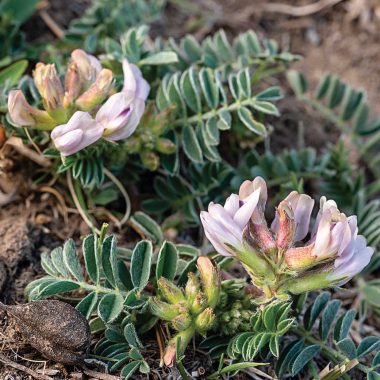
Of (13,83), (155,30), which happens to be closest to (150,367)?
(13,83)

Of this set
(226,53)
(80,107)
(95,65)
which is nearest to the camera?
(80,107)

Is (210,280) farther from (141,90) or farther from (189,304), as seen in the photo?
(141,90)

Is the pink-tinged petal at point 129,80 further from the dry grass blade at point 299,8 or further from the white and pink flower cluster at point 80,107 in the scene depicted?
the dry grass blade at point 299,8

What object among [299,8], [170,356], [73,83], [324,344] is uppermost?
[73,83]

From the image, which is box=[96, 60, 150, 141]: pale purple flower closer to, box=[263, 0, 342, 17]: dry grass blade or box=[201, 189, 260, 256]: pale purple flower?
box=[201, 189, 260, 256]: pale purple flower

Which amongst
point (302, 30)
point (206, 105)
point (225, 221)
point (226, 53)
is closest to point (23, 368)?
point (225, 221)

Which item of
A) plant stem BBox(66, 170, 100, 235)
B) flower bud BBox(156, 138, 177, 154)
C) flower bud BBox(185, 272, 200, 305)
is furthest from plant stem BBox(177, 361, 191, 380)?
flower bud BBox(156, 138, 177, 154)
